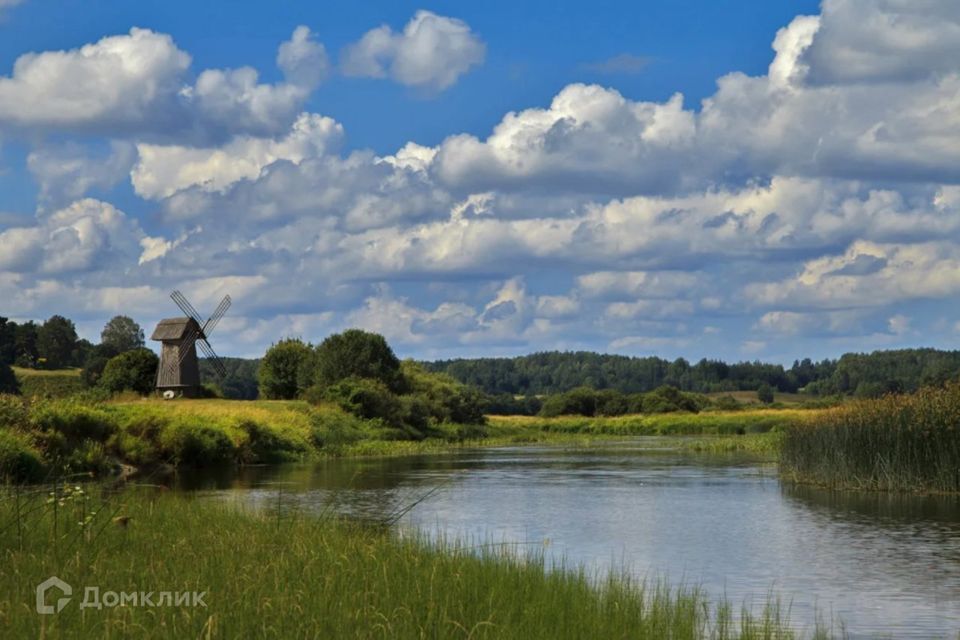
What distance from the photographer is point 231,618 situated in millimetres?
9867

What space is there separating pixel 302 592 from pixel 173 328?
73.3 m

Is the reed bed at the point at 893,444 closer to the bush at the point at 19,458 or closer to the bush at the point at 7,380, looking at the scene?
the bush at the point at 19,458

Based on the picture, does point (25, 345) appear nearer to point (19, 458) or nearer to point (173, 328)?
point (173, 328)

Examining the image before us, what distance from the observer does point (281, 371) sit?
9388cm

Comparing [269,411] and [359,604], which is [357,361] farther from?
[359,604]

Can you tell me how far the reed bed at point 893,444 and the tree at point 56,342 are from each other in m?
107

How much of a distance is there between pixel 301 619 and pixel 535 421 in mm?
98980

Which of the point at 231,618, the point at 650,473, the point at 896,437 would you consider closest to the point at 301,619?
the point at 231,618

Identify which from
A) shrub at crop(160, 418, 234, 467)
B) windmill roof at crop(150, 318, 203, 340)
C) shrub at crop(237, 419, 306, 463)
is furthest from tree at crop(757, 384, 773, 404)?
shrub at crop(160, 418, 234, 467)

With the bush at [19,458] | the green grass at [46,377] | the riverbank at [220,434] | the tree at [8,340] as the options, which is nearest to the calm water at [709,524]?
the riverbank at [220,434]

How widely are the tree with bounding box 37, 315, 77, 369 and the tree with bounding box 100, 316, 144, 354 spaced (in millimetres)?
6289

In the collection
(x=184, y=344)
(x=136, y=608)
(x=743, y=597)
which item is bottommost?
(x=743, y=597)

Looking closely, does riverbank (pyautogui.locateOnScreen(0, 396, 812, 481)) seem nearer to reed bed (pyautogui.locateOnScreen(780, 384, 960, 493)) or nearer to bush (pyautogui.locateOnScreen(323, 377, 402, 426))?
bush (pyautogui.locateOnScreen(323, 377, 402, 426))

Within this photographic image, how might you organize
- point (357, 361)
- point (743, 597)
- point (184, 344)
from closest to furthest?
point (743, 597) < point (184, 344) < point (357, 361)
